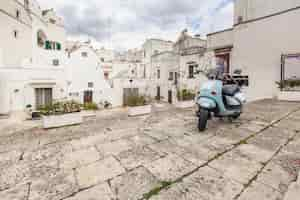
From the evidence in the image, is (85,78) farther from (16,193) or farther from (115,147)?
(16,193)

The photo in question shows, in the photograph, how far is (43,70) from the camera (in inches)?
394

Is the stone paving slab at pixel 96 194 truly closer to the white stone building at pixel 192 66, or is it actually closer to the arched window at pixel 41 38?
the white stone building at pixel 192 66

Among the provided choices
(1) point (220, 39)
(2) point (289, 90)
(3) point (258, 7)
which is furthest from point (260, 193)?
(3) point (258, 7)

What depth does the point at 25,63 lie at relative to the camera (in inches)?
379

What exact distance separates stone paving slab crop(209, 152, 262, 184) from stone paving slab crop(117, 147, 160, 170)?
2.29ft

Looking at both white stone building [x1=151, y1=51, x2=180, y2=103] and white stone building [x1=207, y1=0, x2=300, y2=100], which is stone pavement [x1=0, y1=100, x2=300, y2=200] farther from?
white stone building [x1=151, y1=51, x2=180, y2=103]

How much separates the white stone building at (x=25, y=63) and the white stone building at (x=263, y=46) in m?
11.0

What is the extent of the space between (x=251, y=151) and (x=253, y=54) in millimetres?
7593

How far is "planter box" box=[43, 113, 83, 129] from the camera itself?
3.47 meters

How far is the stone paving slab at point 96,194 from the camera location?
3.79 ft

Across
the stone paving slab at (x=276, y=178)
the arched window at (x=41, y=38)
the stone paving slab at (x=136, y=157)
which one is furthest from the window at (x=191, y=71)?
the arched window at (x=41, y=38)

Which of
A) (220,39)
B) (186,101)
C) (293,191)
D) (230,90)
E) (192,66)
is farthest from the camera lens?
(192,66)

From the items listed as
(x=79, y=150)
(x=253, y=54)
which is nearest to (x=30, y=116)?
(x=79, y=150)

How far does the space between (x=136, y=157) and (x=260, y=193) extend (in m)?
1.24
